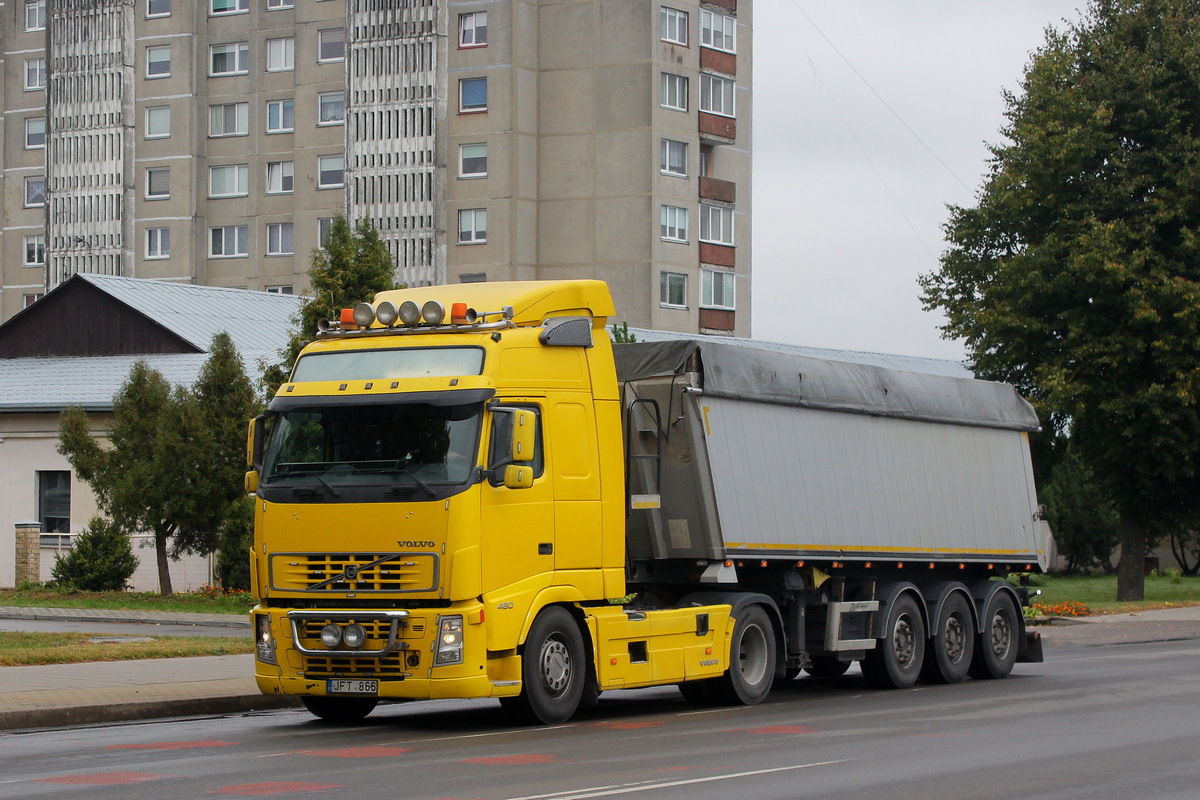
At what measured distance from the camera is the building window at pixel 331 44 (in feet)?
257

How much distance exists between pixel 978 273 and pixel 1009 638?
22.8m

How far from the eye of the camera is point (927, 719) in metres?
14.3

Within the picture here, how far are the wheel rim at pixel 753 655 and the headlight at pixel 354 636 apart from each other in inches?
171

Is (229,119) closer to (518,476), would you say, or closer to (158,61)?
(158,61)

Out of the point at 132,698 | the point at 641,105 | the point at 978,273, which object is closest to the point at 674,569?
the point at 132,698

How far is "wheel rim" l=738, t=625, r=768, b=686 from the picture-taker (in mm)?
15844

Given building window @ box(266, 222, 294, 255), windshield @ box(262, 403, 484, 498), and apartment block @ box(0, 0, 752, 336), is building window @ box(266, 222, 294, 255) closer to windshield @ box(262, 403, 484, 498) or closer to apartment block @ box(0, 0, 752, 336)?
apartment block @ box(0, 0, 752, 336)

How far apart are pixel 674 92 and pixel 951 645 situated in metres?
56.0

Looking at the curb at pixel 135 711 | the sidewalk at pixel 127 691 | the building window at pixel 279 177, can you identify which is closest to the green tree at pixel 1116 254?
the sidewalk at pixel 127 691

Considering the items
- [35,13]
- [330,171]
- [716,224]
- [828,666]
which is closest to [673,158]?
[716,224]

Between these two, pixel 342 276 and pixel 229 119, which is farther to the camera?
pixel 229 119

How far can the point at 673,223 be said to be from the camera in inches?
2874

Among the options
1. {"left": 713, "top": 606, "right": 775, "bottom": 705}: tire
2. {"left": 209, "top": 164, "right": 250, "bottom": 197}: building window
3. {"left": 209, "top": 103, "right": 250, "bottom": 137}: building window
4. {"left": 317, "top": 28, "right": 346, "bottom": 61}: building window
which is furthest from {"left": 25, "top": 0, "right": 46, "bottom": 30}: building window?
{"left": 713, "top": 606, "right": 775, "bottom": 705}: tire

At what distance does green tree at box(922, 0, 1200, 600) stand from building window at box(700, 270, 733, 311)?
113 feet
